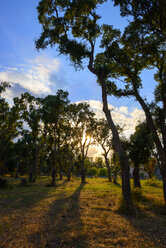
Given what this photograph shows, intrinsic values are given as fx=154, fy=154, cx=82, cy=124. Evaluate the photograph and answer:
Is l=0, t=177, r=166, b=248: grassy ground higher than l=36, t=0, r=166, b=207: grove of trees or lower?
lower

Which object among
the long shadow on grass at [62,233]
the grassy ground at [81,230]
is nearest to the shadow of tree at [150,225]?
the grassy ground at [81,230]

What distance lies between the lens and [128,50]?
13.7 m

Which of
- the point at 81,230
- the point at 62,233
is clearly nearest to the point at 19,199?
the point at 62,233

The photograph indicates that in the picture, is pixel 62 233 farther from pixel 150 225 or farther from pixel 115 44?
pixel 115 44

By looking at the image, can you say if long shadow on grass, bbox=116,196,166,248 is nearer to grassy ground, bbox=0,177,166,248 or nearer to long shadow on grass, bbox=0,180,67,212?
grassy ground, bbox=0,177,166,248

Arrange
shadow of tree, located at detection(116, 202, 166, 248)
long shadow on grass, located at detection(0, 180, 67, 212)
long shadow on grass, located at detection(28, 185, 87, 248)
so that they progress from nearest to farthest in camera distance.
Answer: long shadow on grass, located at detection(28, 185, 87, 248)
shadow of tree, located at detection(116, 202, 166, 248)
long shadow on grass, located at detection(0, 180, 67, 212)

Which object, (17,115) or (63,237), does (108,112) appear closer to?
(63,237)

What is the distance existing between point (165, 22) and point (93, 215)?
14.0 metres

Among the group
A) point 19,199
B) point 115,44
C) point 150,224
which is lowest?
point 19,199

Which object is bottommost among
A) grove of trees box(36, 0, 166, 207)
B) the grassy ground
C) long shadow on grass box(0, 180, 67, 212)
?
long shadow on grass box(0, 180, 67, 212)

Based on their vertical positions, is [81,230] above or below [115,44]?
below

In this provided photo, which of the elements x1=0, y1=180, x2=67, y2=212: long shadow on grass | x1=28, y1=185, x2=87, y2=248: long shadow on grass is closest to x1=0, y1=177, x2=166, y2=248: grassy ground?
x1=28, y1=185, x2=87, y2=248: long shadow on grass

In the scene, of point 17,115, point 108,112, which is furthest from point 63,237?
point 17,115

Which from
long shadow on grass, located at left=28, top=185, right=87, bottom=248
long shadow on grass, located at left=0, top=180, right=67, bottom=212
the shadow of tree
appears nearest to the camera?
long shadow on grass, located at left=28, top=185, right=87, bottom=248
